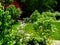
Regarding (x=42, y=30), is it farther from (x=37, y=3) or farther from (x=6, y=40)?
(x=37, y=3)

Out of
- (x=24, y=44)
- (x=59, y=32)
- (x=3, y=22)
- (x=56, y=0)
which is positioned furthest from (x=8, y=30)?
(x=56, y=0)

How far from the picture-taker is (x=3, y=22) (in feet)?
27.1

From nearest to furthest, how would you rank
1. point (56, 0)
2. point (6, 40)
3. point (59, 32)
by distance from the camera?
point (6, 40) → point (59, 32) → point (56, 0)

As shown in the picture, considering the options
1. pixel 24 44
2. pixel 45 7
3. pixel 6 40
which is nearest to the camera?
pixel 6 40

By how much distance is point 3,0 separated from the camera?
13.5 meters

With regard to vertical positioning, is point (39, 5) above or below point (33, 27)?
above

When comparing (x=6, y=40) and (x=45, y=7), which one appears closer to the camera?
(x=6, y=40)

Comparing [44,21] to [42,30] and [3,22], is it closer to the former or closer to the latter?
[42,30]

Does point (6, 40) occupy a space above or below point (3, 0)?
below

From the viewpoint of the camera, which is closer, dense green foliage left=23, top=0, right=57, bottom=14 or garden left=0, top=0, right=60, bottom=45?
garden left=0, top=0, right=60, bottom=45

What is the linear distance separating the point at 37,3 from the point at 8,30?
1831cm

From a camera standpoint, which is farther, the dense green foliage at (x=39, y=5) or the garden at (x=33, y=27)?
the dense green foliage at (x=39, y=5)

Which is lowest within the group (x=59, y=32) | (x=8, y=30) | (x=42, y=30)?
(x=59, y=32)

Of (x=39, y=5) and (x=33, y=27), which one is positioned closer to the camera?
(x=33, y=27)
